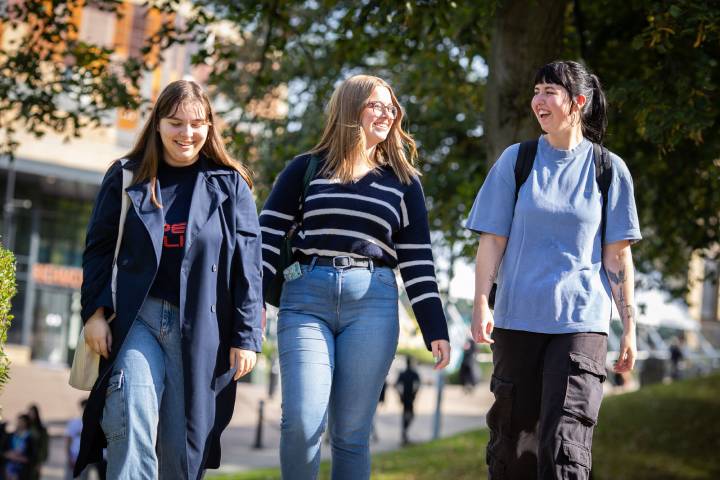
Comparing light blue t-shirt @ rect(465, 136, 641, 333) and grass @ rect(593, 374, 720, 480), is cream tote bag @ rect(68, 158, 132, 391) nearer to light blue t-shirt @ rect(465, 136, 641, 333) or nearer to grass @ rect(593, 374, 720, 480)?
light blue t-shirt @ rect(465, 136, 641, 333)

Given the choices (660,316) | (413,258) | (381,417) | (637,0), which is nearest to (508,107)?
(637,0)

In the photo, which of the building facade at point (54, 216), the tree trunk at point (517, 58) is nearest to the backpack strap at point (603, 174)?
the tree trunk at point (517, 58)

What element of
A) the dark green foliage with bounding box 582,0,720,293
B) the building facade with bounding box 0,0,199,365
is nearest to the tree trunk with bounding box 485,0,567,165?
the dark green foliage with bounding box 582,0,720,293

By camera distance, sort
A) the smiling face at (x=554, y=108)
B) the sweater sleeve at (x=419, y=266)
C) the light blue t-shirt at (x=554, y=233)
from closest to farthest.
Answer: the light blue t-shirt at (x=554, y=233) → the smiling face at (x=554, y=108) → the sweater sleeve at (x=419, y=266)

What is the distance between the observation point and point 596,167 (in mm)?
4391

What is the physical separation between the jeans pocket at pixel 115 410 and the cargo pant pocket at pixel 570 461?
1681 mm

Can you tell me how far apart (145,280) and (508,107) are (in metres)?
4.63

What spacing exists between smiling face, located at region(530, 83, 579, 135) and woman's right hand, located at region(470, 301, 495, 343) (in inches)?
33.2

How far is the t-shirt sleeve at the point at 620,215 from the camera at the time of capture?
4.30 m

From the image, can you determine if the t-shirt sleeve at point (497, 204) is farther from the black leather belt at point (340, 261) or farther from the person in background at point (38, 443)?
the person in background at point (38, 443)

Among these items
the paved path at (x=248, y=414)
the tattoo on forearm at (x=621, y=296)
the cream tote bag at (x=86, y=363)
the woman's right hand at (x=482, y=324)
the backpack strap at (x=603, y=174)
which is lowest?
the paved path at (x=248, y=414)

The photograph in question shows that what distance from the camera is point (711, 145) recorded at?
8.48m

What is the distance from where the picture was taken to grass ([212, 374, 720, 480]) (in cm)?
1327

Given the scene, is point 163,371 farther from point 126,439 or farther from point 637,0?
point 637,0
